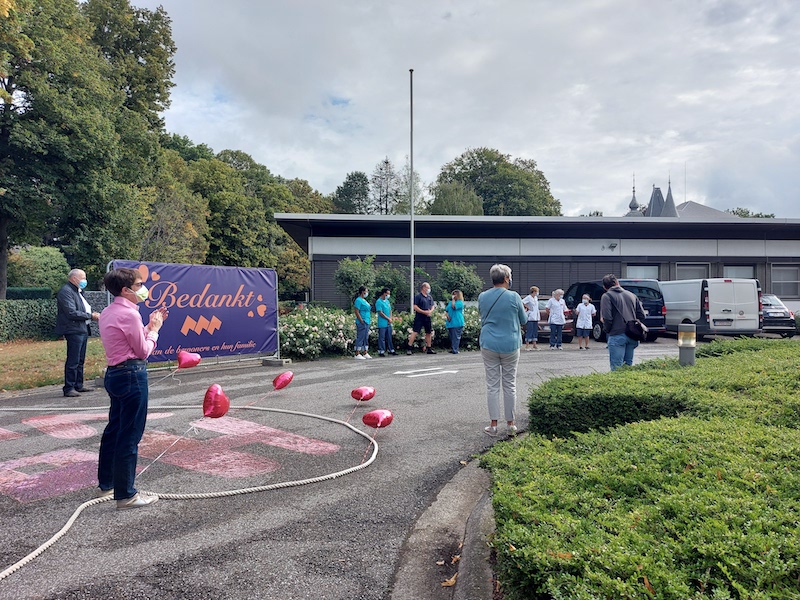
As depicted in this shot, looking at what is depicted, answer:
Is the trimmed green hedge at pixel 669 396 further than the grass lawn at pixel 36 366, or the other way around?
the grass lawn at pixel 36 366

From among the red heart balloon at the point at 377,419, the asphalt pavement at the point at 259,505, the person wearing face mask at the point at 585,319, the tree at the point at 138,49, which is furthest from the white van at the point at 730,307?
the tree at the point at 138,49

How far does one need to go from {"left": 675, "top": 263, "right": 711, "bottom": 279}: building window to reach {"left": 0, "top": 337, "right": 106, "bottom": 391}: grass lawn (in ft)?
88.3

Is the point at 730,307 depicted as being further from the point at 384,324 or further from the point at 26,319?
the point at 26,319

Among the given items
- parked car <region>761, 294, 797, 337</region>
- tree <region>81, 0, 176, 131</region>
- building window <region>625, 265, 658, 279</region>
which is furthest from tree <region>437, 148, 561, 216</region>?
parked car <region>761, 294, 797, 337</region>

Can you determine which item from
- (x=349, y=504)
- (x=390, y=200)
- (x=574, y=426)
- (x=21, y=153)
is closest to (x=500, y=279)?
(x=574, y=426)

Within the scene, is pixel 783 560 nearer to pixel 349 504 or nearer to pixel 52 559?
pixel 349 504

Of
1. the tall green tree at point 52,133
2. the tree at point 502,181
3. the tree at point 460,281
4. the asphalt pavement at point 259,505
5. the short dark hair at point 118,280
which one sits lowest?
the asphalt pavement at point 259,505

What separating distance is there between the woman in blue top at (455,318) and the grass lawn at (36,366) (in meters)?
8.34

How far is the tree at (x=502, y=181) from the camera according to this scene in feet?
204

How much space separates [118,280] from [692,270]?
101 ft

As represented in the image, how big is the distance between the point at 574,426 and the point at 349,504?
2.28 meters

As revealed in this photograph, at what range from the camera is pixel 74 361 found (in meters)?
8.88

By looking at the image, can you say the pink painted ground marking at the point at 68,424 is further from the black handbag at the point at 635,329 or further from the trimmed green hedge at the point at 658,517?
the black handbag at the point at 635,329

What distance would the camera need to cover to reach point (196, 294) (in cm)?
1100
